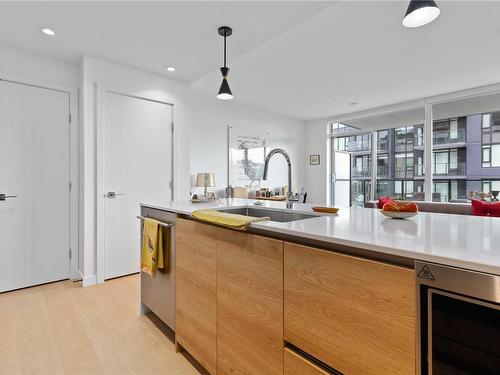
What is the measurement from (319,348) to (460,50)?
356 centimetres

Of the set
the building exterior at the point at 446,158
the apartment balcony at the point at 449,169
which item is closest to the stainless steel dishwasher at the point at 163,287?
the building exterior at the point at 446,158

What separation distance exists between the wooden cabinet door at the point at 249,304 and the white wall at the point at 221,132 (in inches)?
129

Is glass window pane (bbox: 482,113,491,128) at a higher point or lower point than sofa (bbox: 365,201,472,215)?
higher

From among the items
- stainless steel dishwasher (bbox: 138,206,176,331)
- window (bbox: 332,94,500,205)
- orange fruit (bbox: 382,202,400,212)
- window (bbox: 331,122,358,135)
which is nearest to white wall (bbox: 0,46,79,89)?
stainless steel dishwasher (bbox: 138,206,176,331)

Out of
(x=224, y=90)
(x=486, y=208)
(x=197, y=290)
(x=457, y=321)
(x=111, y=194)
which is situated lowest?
(x=197, y=290)

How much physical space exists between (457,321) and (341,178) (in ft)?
20.0

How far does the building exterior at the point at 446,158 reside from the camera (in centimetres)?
455

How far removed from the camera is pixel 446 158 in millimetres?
4863

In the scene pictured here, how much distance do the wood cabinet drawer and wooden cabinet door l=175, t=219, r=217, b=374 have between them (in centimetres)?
49

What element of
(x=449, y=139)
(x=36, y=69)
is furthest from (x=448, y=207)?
(x=36, y=69)

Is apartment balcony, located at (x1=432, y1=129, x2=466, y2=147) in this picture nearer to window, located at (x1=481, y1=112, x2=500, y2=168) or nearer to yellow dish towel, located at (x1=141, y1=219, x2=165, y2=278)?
window, located at (x1=481, y1=112, x2=500, y2=168)

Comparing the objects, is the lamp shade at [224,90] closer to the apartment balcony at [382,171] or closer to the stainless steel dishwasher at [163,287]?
the stainless steel dishwasher at [163,287]

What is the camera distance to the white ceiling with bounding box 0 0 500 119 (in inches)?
90.4

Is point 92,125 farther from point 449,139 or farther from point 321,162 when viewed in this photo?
point 449,139
